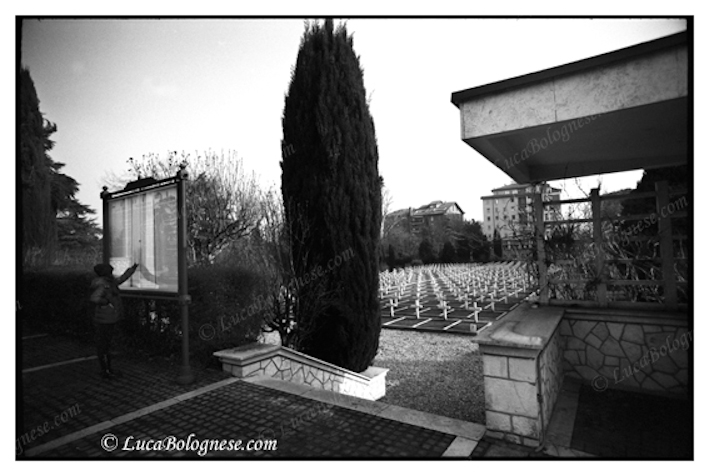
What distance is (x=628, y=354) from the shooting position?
4.12 metres

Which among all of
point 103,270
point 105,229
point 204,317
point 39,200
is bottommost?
point 204,317

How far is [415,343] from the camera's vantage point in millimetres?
10609

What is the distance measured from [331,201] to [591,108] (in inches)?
184

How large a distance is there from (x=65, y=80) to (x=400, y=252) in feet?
140

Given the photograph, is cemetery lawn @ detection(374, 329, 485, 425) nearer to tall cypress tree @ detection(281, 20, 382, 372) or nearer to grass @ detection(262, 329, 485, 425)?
grass @ detection(262, 329, 485, 425)

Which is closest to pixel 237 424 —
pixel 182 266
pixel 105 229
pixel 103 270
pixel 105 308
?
pixel 182 266

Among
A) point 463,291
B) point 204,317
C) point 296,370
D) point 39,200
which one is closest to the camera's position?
point 204,317

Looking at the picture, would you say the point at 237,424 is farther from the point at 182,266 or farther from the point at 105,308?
the point at 105,308

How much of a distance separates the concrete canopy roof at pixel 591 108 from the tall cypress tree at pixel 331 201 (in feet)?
10.5

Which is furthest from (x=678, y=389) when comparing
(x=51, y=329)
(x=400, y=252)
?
(x=400, y=252)

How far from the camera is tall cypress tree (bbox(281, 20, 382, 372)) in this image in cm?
695

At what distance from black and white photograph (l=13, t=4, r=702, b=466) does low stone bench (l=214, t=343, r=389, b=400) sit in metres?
0.04

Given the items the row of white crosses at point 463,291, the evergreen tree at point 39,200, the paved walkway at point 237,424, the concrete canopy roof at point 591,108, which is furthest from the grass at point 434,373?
the evergreen tree at point 39,200

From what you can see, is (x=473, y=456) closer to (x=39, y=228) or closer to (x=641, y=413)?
(x=641, y=413)
